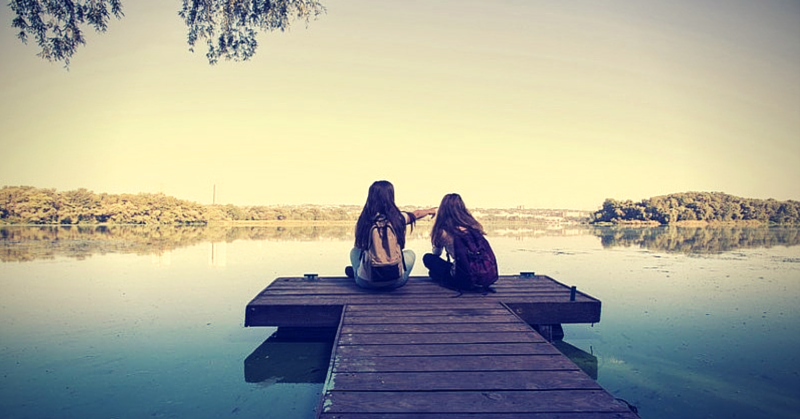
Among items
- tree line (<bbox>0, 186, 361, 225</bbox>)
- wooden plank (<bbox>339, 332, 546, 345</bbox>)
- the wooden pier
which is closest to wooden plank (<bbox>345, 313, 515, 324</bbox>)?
the wooden pier

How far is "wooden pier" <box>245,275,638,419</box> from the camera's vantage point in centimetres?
279

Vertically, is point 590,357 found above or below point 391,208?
below

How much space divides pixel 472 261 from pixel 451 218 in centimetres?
68

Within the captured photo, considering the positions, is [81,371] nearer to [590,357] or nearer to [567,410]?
[567,410]

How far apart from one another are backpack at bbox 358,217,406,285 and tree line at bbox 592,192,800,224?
2849 inches

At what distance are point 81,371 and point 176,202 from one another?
5875 cm

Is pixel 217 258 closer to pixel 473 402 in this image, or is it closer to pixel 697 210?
pixel 473 402

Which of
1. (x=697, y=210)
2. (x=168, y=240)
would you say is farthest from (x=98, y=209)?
(x=697, y=210)

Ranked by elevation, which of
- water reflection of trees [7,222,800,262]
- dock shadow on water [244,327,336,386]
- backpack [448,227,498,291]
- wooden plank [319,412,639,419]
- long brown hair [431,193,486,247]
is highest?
long brown hair [431,193,486,247]

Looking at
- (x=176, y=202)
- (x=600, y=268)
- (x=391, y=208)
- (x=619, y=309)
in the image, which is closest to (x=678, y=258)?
(x=600, y=268)

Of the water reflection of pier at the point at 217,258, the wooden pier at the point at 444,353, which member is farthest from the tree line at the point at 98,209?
the wooden pier at the point at 444,353

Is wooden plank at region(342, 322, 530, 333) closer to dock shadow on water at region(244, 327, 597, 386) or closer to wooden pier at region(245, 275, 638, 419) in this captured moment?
wooden pier at region(245, 275, 638, 419)

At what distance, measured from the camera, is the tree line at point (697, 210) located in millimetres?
67688

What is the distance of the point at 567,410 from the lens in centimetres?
273
